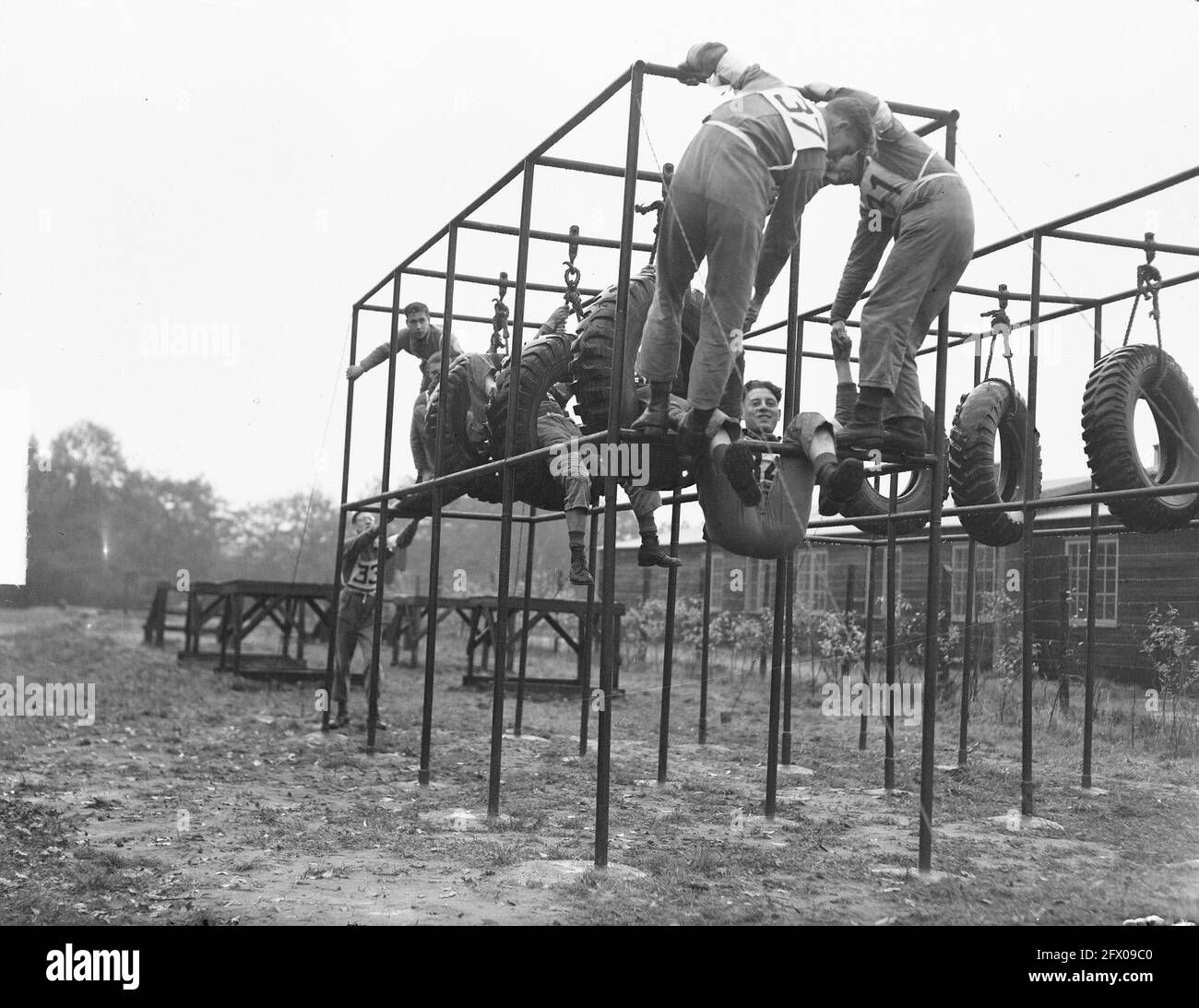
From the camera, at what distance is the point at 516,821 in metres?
7.06

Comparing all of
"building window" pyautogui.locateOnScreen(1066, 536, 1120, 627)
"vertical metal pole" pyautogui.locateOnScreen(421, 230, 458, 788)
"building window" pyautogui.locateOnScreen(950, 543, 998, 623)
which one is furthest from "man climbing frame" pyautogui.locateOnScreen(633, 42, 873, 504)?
"building window" pyautogui.locateOnScreen(950, 543, 998, 623)

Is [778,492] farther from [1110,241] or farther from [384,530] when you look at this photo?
[384,530]

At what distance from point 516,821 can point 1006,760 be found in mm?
5488

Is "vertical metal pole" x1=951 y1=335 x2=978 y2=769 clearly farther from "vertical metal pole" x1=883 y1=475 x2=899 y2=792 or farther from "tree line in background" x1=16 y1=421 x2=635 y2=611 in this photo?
"tree line in background" x1=16 y1=421 x2=635 y2=611

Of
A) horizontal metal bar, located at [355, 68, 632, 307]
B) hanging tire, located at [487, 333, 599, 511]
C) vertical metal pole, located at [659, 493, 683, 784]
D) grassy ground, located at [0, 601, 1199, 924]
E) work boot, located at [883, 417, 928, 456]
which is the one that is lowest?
grassy ground, located at [0, 601, 1199, 924]

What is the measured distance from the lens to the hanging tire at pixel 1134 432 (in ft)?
23.2

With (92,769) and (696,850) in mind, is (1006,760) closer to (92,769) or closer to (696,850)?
(696,850)

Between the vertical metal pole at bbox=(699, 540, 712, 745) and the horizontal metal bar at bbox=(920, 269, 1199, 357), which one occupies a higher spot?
the horizontal metal bar at bbox=(920, 269, 1199, 357)

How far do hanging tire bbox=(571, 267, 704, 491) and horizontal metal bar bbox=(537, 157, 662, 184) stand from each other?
50cm

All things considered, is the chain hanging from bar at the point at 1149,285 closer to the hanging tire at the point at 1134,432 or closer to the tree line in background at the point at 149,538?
the hanging tire at the point at 1134,432

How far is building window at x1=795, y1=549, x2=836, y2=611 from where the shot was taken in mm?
20875

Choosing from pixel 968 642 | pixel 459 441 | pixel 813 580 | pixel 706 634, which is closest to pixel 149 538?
pixel 813 580

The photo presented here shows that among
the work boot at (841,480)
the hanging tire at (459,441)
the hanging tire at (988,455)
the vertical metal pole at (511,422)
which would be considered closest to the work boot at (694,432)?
the work boot at (841,480)
